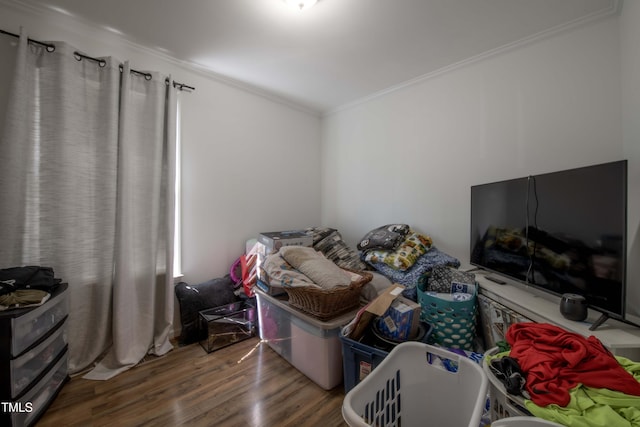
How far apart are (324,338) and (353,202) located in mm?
1786

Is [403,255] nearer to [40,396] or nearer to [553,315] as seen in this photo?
[553,315]

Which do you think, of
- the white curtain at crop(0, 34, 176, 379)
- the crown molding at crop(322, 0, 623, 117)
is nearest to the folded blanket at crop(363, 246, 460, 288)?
the crown molding at crop(322, 0, 623, 117)

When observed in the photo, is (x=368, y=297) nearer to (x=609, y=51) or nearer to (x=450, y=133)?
(x=450, y=133)

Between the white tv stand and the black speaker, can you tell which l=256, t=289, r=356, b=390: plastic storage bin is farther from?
the black speaker

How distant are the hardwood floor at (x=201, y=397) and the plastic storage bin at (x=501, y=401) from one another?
33.0 inches

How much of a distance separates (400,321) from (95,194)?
7.21 ft

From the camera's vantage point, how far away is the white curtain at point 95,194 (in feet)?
5.08

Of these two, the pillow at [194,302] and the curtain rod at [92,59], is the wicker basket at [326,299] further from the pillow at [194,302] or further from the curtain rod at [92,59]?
the curtain rod at [92,59]

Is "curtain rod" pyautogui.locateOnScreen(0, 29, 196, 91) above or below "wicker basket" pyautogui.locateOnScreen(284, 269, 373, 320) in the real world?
above

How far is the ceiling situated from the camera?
5.17 ft

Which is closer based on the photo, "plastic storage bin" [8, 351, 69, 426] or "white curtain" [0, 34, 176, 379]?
"plastic storage bin" [8, 351, 69, 426]

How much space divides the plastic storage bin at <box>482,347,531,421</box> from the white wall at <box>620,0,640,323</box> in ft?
2.95

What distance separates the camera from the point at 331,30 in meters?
1.78

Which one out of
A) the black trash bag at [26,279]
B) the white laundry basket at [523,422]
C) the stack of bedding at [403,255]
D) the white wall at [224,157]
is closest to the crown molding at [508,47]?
the white wall at [224,157]
